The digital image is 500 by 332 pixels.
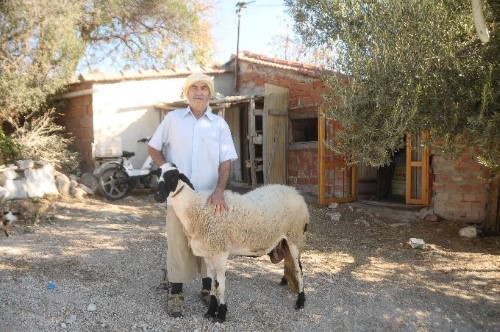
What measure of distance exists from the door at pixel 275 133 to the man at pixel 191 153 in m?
7.10

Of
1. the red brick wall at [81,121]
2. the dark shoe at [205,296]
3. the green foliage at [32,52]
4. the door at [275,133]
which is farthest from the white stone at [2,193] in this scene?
the dark shoe at [205,296]

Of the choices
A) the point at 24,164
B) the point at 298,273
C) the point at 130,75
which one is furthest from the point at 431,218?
the point at 24,164

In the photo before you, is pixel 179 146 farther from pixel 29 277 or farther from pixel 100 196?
pixel 100 196

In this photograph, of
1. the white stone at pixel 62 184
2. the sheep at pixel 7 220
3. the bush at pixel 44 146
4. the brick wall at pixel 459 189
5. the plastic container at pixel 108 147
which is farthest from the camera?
the plastic container at pixel 108 147

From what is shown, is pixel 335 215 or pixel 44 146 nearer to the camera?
pixel 335 215

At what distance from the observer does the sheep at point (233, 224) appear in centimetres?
403

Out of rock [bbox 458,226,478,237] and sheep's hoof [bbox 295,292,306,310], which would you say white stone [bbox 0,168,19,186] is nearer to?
sheep's hoof [bbox 295,292,306,310]

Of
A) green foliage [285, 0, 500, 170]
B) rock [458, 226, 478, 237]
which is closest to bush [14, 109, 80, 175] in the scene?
green foliage [285, 0, 500, 170]

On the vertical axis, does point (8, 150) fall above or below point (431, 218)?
above

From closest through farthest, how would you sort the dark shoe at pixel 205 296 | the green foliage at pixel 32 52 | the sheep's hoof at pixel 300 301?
the dark shoe at pixel 205 296
the sheep's hoof at pixel 300 301
the green foliage at pixel 32 52

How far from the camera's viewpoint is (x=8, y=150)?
959cm

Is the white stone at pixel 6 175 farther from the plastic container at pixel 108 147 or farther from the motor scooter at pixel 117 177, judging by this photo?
the plastic container at pixel 108 147

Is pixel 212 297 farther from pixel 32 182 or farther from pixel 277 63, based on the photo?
pixel 277 63

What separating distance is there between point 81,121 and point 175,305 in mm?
8831
